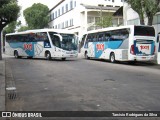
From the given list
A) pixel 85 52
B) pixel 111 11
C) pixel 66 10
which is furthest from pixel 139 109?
pixel 66 10

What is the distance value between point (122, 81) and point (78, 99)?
186 inches

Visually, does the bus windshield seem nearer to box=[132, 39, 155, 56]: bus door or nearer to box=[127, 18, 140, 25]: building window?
box=[127, 18, 140, 25]: building window

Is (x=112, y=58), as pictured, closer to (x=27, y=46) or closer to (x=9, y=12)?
(x=9, y=12)

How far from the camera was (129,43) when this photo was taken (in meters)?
24.6

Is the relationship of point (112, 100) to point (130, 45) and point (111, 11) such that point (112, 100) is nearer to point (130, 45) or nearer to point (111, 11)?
point (130, 45)

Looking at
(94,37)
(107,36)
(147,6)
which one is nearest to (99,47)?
(94,37)

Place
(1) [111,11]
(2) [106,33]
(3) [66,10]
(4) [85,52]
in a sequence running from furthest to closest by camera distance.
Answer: (3) [66,10] < (1) [111,11] < (4) [85,52] < (2) [106,33]

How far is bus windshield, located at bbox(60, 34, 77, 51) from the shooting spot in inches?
→ 1178

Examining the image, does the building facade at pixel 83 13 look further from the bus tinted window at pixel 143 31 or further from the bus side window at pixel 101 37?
the bus tinted window at pixel 143 31

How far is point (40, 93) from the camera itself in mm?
11453

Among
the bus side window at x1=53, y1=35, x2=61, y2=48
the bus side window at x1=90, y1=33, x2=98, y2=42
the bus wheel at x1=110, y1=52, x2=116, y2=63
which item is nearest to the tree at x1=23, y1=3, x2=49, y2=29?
the bus side window at x1=90, y1=33, x2=98, y2=42

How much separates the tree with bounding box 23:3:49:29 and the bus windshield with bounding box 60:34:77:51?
44736 mm

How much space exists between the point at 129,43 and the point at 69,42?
7258mm

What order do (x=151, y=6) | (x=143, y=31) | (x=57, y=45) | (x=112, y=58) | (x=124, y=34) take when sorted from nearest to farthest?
(x=143, y=31), (x=151, y=6), (x=124, y=34), (x=112, y=58), (x=57, y=45)
